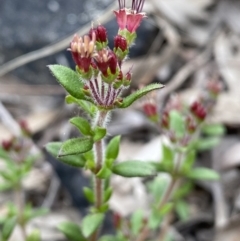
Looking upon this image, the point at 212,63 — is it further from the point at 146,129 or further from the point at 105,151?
the point at 105,151

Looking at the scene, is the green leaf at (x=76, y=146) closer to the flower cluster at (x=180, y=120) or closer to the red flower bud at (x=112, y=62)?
the red flower bud at (x=112, y=62)

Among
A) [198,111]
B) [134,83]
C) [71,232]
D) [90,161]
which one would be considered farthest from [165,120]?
[134,83]

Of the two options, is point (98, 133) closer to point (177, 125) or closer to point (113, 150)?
point (113, 150)

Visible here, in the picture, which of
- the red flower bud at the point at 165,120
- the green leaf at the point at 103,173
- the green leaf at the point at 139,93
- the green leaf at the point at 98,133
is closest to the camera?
the green leaf at the point at 139,93

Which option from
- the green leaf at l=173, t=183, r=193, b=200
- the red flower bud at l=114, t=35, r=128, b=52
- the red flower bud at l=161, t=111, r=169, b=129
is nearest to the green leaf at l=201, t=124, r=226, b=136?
the green leaf at l=173, t=183, r=193, b=200

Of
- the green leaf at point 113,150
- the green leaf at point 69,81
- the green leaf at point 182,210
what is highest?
the green leaf at point 69,81

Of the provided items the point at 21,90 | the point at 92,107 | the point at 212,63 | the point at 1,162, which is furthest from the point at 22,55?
the point at 92,107

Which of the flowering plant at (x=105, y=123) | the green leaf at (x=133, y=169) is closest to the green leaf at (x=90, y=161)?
the flowering plant at (x=105, y=123)
